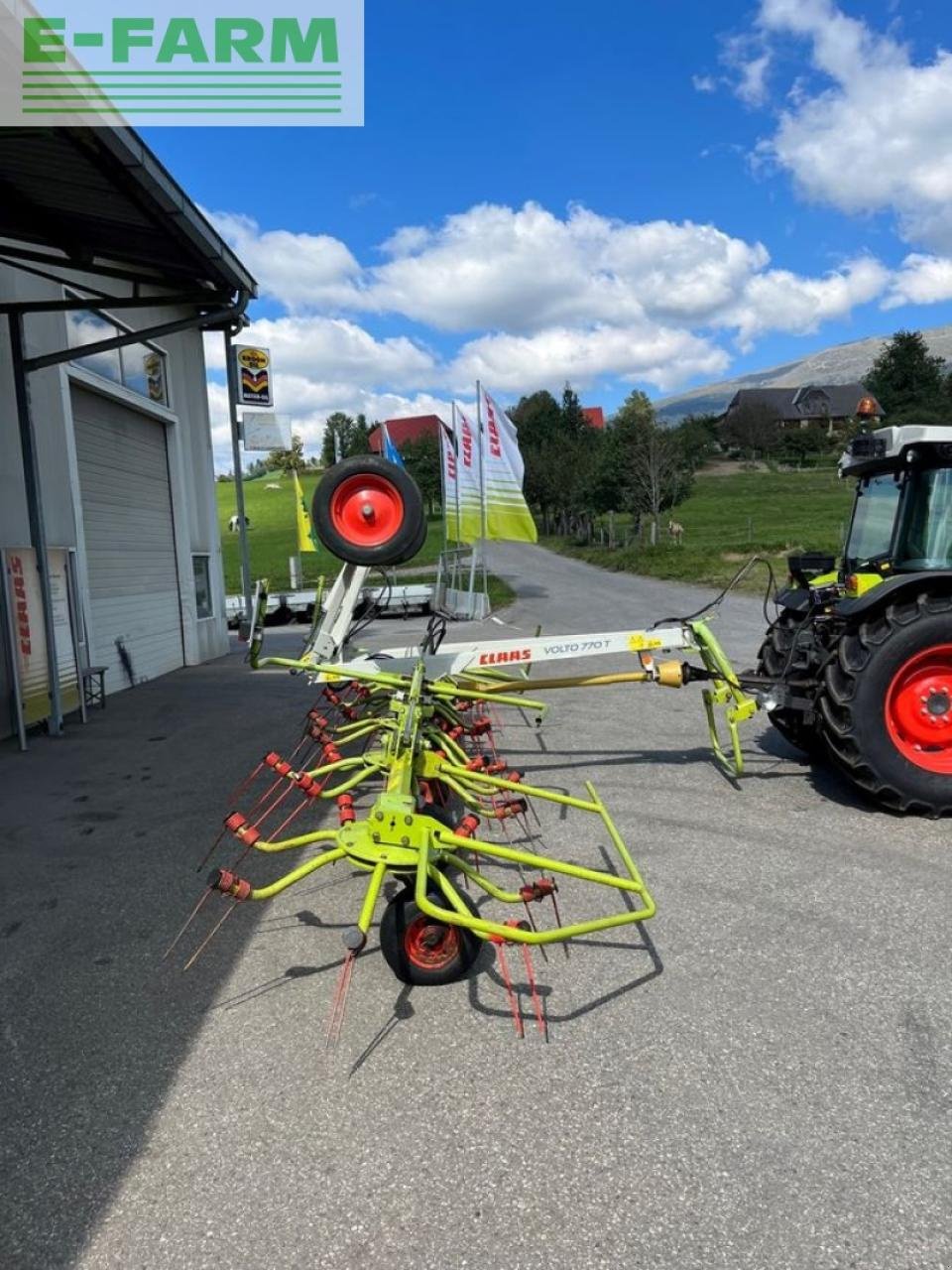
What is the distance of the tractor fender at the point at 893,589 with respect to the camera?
4.70 meters

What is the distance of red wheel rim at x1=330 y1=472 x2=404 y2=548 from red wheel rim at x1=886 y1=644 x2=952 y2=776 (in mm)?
3120

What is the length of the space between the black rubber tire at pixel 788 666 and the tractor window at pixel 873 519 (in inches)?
25.2

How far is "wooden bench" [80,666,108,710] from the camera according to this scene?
8977mm

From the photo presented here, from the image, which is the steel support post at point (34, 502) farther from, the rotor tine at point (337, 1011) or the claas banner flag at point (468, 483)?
the claas banner flag at point (468, 483)

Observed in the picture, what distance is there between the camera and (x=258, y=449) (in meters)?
17.6

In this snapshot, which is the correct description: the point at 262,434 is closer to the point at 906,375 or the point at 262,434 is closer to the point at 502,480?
the point at 502,480

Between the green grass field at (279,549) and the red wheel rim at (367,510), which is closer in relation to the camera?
the red wheel rim at (367,510)

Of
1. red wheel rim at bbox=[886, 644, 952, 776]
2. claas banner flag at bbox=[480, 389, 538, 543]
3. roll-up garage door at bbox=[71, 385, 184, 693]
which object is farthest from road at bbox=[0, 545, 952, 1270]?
claas banner flag at bbox=[480, 389, 538, 543]

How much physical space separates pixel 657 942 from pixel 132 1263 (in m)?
2.17

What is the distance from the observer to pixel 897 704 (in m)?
4.82

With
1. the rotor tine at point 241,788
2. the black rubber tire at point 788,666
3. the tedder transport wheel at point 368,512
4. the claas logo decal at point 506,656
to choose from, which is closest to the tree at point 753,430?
the black rubber tire at point 788,666

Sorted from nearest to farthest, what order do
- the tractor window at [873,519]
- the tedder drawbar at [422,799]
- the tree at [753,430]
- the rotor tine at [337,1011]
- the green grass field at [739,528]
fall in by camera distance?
the rotor tine at [337,1011], the tedder drawbar at [422,799], the tractor window at [873,519], the green grass field at [739,528], the tree at [753,430]

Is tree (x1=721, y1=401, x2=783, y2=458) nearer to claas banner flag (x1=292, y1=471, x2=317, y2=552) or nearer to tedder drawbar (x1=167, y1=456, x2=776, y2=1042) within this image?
claas banner flag (x1=292, y1=471, x2=317, y2=552)

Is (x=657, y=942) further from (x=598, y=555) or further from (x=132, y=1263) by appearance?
(x=598, y=555)
